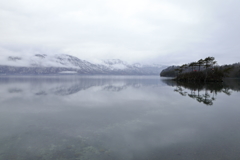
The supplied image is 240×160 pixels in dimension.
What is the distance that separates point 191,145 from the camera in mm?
8844

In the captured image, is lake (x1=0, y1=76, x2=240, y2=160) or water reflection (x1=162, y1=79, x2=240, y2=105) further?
water reflection (x1=162, y1=79, x2=240, y2=105)

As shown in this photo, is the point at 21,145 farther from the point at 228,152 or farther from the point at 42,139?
the point at 228,152

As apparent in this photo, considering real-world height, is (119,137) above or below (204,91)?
below

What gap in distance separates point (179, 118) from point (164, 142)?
583 centimetres

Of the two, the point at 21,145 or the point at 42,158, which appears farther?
the point at 21,145

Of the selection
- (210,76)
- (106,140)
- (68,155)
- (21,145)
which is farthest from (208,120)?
(210,76)

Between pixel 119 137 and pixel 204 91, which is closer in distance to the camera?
pixel 119 137

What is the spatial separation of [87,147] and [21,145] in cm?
376

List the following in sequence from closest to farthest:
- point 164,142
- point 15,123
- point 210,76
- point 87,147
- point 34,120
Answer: point 87,147
point 164,142
point 15,123
point 34,120
point 210,76

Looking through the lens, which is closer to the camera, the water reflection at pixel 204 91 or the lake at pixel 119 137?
the lake at pixel 119 137

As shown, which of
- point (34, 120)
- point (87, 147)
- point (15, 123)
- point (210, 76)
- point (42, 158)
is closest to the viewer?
point (42, 158)

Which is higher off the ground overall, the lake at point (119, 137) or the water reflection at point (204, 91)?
the water reflection at point (204, 91)

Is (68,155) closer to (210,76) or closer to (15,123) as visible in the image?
(15,123)

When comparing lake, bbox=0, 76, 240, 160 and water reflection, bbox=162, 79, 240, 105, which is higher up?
water reflection, bbox=162, 79, 240, 105
